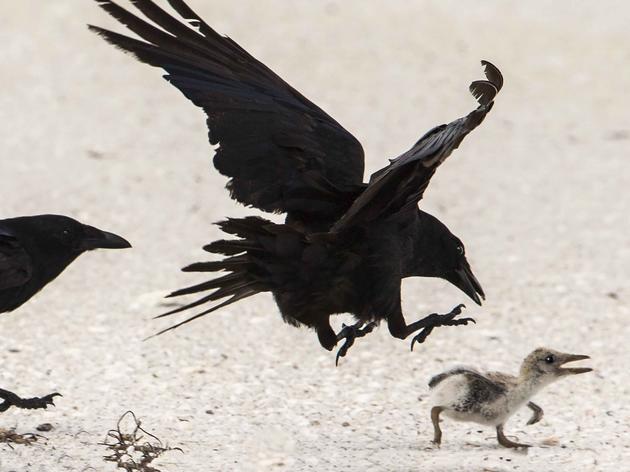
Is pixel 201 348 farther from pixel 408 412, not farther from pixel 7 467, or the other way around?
pixel 7 467

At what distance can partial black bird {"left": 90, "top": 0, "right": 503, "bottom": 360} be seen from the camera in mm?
5734

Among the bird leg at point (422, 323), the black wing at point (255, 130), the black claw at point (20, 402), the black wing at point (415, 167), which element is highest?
the black wing at point (255, 130)

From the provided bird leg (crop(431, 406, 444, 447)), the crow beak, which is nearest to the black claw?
the crow beak

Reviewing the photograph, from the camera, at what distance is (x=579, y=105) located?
14.1 m

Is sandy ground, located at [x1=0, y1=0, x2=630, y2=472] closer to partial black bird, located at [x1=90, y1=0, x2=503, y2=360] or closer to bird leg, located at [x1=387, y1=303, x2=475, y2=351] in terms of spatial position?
bird leg, located at [x1=387, y1=303, x2=475, y2=351]

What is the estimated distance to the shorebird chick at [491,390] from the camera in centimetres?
617

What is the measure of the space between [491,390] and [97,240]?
6.43 feet

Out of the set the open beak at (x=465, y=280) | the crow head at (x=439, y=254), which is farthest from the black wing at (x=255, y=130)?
the open beak at (x=465, y=280)

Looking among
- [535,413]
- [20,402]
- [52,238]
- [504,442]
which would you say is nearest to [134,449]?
[20,402]

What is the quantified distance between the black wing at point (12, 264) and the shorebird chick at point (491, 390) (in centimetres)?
195

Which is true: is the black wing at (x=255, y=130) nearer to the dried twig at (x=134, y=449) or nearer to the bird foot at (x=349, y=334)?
the bird foot at (x=349, y=334)

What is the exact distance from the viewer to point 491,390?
621 centimetres

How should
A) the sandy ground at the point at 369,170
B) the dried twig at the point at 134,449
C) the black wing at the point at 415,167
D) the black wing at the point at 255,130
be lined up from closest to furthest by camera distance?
the black wing at the point at 415,167 < the dried twig at the point at 134,449 < the black wing at the point at 255,130 < the sandy ground at the point at 369,170

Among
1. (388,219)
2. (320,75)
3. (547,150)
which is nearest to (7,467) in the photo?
(388,219)
